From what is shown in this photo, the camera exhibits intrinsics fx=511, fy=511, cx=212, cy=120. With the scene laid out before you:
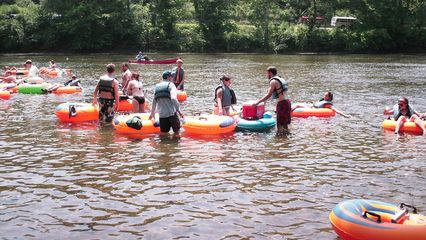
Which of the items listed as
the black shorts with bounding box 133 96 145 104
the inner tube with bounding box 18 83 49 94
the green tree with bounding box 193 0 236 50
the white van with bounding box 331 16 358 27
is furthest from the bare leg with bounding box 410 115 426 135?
the white van with bounding box 331 16 358 27

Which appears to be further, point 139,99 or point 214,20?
point 214,20

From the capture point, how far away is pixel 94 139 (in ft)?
38.3

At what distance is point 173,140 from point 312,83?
14.7 meters

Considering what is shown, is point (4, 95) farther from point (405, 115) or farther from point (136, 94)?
point (405, 115)

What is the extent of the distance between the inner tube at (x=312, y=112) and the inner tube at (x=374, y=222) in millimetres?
8399

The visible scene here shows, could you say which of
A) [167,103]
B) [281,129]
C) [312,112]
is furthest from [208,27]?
[167,103]

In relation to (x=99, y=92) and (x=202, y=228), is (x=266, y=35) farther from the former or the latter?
(x=202, y=228)

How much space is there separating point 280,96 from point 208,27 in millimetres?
49500

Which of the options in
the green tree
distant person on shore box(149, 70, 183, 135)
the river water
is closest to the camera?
the river water

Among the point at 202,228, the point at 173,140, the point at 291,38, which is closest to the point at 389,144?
the point at 173,140

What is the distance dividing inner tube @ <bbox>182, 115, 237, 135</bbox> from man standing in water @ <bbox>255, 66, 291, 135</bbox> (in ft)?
3.11

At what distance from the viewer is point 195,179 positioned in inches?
339

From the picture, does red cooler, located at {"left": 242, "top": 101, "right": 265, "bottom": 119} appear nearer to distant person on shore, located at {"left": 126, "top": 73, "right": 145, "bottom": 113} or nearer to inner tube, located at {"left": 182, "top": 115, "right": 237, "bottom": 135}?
inner tube, located at {"left": 182, "top": 115, "right": 237, "bottom": 135}

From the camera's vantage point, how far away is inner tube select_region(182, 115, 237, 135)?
39.0ft
